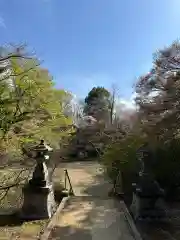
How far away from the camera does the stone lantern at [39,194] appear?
10.5m

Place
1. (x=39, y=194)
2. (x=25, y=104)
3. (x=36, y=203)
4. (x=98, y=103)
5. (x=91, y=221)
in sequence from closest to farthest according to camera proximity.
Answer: (x=91, y=221) → (x=36, y=203) → (x=39, y=194) → (x=25, y=104) → (x=98, y=103)

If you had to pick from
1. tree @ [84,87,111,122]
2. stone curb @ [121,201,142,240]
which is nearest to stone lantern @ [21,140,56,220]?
stone curb @ [121,201,142,240]

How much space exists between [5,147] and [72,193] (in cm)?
619

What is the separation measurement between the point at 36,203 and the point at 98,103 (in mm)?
33099

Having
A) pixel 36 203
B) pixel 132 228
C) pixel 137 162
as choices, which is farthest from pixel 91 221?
pixel 137 162

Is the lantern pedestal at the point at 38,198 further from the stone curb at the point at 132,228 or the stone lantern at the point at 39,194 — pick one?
the stone curb at the point at 132,228

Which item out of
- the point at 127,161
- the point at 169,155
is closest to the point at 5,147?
the point at 127,161

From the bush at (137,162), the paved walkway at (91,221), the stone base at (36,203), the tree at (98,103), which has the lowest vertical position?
the paved walkway at (91,221)

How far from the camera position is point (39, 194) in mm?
10734

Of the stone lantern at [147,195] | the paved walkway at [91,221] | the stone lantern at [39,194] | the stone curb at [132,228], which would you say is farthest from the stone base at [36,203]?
the stone lantern at [147,195]

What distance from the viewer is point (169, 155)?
12172 mm

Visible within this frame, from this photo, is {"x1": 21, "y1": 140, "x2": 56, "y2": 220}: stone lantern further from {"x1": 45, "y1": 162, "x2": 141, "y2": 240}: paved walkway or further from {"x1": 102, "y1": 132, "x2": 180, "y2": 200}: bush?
{"x1": 102, "y1": 132, "x2": 180, "y2": 200}: bush

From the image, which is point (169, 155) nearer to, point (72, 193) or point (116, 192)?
point (116, 192)

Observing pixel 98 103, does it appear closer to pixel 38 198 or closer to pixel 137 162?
pixel 137 162
